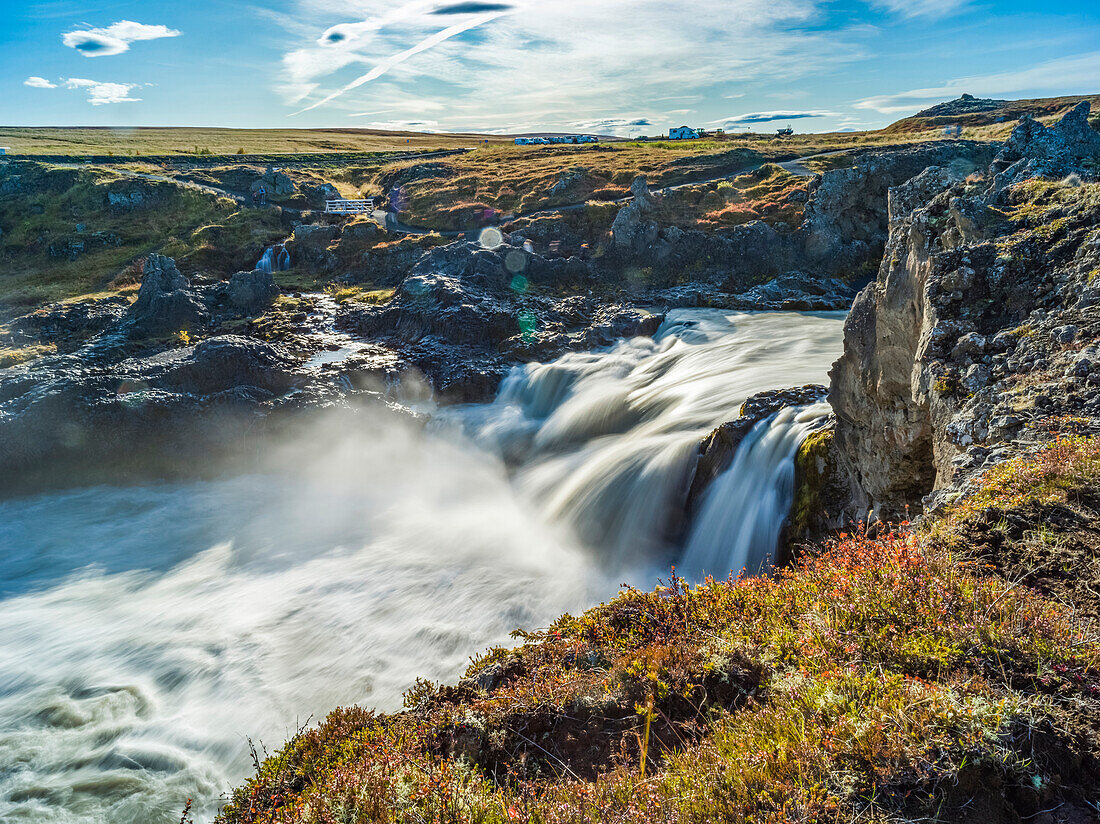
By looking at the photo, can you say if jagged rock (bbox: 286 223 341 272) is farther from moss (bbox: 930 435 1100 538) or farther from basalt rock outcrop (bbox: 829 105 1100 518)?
moss (bbox: 930 435 1100 538)

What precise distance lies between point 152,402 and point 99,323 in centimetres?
1382

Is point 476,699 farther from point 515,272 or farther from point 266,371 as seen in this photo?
point 515,272

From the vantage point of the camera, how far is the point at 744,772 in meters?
3.54

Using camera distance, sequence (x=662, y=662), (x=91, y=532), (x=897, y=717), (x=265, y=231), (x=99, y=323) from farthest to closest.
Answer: (x=265, y=231) → (x=99, y=323) → (x=91, y=532) → (x=662, y=662) → (x=897, y=717)

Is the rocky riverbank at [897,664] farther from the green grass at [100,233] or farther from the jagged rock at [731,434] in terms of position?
the green grass at [100,233]

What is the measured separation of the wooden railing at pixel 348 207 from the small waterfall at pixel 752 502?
1795 inches

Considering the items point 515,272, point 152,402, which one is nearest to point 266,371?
point 152,402

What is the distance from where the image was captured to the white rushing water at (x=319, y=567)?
879 centimetres

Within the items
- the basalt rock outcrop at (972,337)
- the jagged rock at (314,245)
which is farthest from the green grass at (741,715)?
the jagged rock at (314,245)

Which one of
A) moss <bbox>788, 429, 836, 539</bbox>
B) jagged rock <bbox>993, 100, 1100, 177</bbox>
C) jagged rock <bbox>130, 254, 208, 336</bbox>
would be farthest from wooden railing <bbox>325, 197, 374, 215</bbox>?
moss <bbox>788, 429, 836, 539</bbox>

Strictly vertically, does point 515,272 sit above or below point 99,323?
above

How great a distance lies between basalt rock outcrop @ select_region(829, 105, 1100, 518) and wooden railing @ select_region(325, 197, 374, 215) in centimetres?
4653

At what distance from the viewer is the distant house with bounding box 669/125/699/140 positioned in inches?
3841

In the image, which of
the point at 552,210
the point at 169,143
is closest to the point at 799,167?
the point at 552,210
